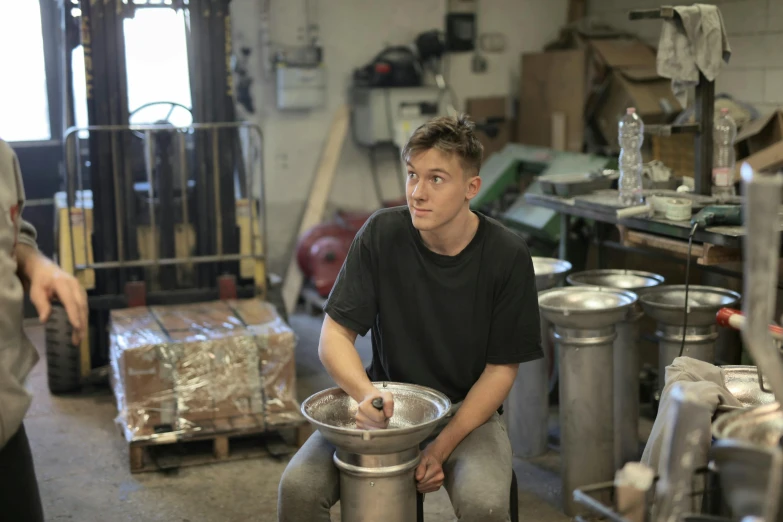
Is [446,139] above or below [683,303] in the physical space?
above

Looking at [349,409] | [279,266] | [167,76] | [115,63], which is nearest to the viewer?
[349,409]

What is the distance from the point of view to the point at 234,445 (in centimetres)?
419

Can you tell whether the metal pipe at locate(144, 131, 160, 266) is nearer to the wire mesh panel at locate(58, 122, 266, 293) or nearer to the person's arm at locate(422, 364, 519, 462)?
the wire mesh panel at locate(58, 122, 266, 293)

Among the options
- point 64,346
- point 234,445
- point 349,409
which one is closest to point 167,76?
point 64,346

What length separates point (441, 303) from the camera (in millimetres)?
2607

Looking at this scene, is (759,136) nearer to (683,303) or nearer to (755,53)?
(755,53)

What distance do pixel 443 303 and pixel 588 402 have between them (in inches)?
39.2

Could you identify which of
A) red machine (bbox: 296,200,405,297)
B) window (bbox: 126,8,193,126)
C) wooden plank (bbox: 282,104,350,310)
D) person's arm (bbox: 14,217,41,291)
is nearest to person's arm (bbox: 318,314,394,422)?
person's arm (bbox: 14,217,41,291)

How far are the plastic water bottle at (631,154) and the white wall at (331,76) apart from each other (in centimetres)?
315

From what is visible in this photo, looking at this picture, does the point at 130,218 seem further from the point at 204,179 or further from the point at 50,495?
the point at 50,495

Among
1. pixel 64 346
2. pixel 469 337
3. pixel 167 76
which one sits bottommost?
pixel 64 346

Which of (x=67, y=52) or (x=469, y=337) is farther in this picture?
(x=67, y=52)

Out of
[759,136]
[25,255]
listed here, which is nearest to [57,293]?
[25,255]

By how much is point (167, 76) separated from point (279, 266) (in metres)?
1.65
